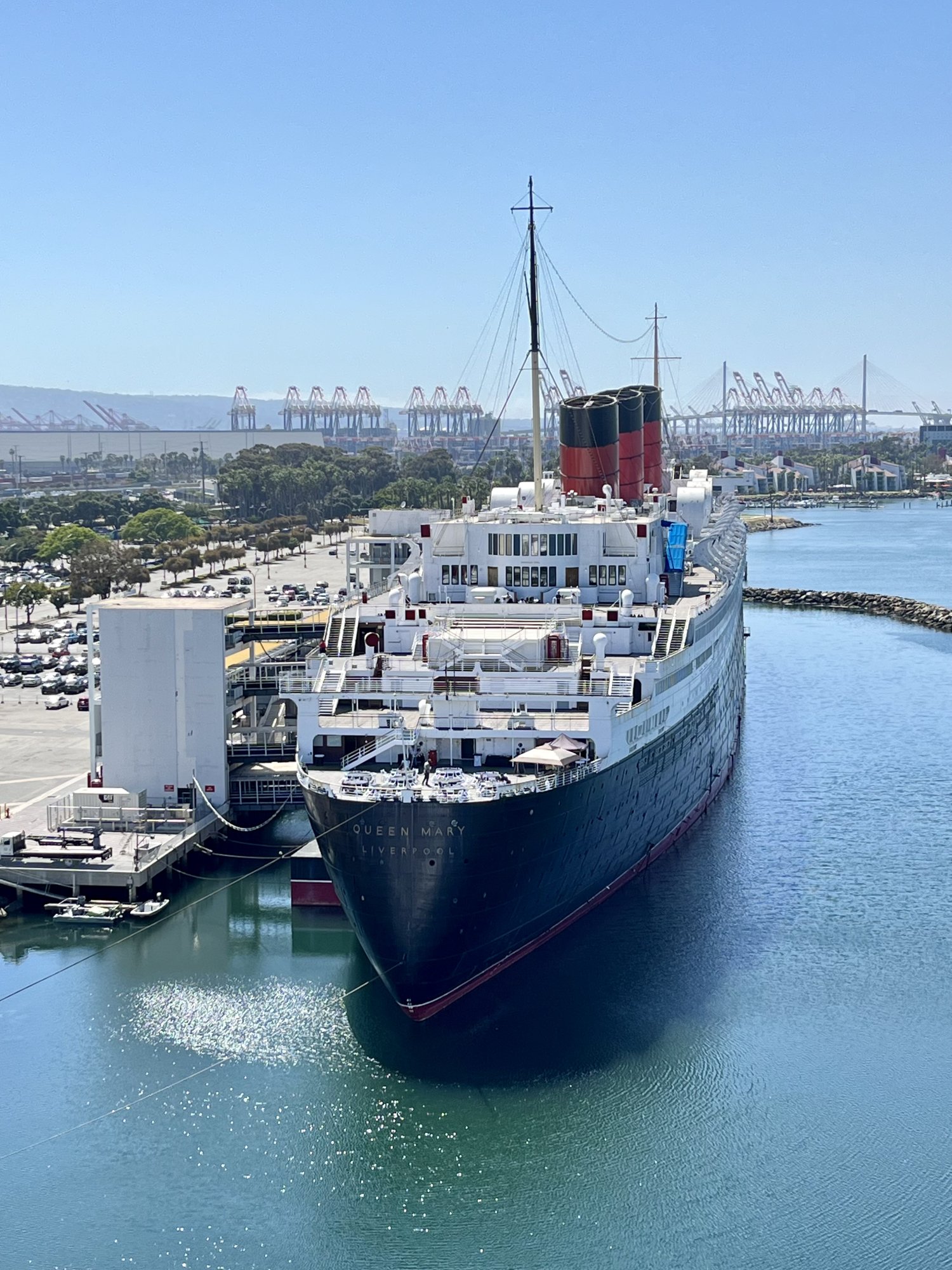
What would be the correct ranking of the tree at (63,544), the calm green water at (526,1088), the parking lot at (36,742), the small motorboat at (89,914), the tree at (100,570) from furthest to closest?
the tree at (63,544), the tree at (100,570), the parking lot at (36,742), the small motorboat at (89,914), the calm green water at (526,1088)

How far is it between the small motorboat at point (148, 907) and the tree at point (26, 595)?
38334 mm

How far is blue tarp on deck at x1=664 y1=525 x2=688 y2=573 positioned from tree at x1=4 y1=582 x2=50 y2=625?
3810cm

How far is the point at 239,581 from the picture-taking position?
71.1m

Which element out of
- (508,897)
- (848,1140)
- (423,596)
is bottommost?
(848,1140)

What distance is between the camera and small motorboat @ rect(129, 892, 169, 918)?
93.5ft

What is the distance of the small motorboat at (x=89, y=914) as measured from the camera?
92.9 feet

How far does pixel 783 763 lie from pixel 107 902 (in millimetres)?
20696

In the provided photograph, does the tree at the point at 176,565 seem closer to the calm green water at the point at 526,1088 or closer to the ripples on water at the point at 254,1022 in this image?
the calm green water at the point at 526,1088

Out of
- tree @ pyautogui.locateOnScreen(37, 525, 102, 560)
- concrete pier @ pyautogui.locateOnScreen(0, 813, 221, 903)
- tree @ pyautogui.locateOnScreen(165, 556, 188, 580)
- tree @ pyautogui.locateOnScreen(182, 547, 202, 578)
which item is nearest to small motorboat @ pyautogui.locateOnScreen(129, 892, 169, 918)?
concrete pier @ pyautogui.locateOnScreen(0, 813, 221, 903)

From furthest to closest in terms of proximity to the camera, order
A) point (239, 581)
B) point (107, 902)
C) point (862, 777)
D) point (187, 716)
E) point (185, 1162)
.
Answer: point (239, 581) → point (862, 777) → point (187, 716) → point (107, 902) → point (185, 1162)

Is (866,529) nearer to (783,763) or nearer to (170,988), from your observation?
(783,763)

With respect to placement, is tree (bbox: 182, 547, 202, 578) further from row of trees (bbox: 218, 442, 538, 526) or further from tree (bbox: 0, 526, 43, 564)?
row of trees (bbox: 218, 442, 538, 526)

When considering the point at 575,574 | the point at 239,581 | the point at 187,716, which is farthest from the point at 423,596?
the point at 239,581

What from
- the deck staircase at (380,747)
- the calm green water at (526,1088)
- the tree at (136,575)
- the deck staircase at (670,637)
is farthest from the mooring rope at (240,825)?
the tree at (136,575)
